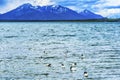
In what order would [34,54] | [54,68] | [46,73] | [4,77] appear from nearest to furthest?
[4,77] < [46,73] < [54,68] < [34,54]

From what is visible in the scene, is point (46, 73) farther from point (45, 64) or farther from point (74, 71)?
point (45, 64)

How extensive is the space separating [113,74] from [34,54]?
1629 cm

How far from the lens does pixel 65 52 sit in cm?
5034

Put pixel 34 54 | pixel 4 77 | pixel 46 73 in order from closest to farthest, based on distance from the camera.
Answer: pixel 4 77
pixel 46 73
pixel 34 54

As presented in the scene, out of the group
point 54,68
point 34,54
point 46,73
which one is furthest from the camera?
point 34,54

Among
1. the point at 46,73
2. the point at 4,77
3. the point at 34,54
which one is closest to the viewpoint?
the point at 4,77

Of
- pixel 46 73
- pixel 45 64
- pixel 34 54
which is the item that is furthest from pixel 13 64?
pixel 34 54

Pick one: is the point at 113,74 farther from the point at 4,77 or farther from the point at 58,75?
the point at 4,77

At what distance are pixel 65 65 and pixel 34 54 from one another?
10411 mm

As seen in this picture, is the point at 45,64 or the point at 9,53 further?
the point at 9,53

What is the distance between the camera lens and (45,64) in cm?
3972

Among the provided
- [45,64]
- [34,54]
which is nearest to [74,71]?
[45,64]

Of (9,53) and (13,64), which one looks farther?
(9,53)

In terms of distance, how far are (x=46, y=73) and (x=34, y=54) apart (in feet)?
46.9
